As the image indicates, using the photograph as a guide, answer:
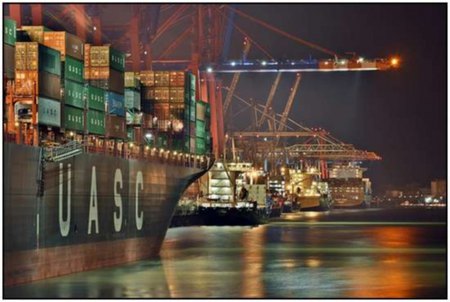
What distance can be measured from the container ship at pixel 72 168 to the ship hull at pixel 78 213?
3cm

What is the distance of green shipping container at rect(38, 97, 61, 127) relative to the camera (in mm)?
31219

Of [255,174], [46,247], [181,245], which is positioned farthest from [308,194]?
[46,247]

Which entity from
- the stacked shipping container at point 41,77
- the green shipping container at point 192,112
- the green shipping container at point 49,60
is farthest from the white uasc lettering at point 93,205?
the green shipping container at point 192,112

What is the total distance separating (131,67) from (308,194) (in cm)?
11863

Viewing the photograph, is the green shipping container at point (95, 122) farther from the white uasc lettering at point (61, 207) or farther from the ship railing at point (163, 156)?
the white uasc lettering at point (61, 207)

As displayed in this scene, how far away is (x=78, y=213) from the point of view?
1200 inches

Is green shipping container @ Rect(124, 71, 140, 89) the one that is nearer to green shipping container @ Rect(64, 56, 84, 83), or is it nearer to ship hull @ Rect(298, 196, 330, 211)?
green shipping container @ Rect(64, 56, 84, 83)

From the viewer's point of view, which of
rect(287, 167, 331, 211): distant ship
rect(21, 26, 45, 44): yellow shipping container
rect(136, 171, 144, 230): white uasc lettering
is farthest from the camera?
rect(287, 167, 331, 211): distant ship

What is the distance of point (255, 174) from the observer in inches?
4803

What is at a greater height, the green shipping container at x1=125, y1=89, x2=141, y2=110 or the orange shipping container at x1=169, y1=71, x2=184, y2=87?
the orange shipping container at x1=169, y1=71, x2=184, y2=87

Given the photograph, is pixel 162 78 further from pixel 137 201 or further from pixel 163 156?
pixel 137 201

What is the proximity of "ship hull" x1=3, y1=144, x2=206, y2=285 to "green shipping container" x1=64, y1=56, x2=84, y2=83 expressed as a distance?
3515mm

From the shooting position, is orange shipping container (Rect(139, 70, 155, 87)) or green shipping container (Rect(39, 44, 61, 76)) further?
orange shipping container (Rect(139, 70, 155, 87))

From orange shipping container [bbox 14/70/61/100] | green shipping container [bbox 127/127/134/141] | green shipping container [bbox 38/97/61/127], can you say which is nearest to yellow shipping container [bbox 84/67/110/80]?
green shipping container [bbox 127/127/134/141]
